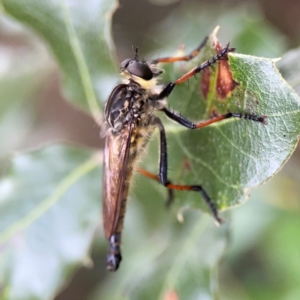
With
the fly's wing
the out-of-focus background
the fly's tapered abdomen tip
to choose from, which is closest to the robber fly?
the fly's wing

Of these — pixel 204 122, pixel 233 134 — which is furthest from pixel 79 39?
pixel 233 134

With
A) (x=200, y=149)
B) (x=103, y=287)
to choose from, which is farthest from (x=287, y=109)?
(x=103, y=287)

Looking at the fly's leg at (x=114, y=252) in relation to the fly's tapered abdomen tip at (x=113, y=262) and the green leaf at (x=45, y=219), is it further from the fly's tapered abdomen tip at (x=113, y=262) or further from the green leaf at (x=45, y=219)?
the green leaf at (x=45, y=219)

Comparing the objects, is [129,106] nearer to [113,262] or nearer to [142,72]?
[142,72]

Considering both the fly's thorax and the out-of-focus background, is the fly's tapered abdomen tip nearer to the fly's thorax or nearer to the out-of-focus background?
the fly's thorax

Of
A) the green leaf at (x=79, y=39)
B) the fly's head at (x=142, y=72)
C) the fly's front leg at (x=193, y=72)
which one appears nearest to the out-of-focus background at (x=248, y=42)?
the green leaf at (x=79, y=39)

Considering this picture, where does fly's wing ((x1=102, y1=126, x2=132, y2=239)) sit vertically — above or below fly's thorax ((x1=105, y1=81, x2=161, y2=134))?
below
